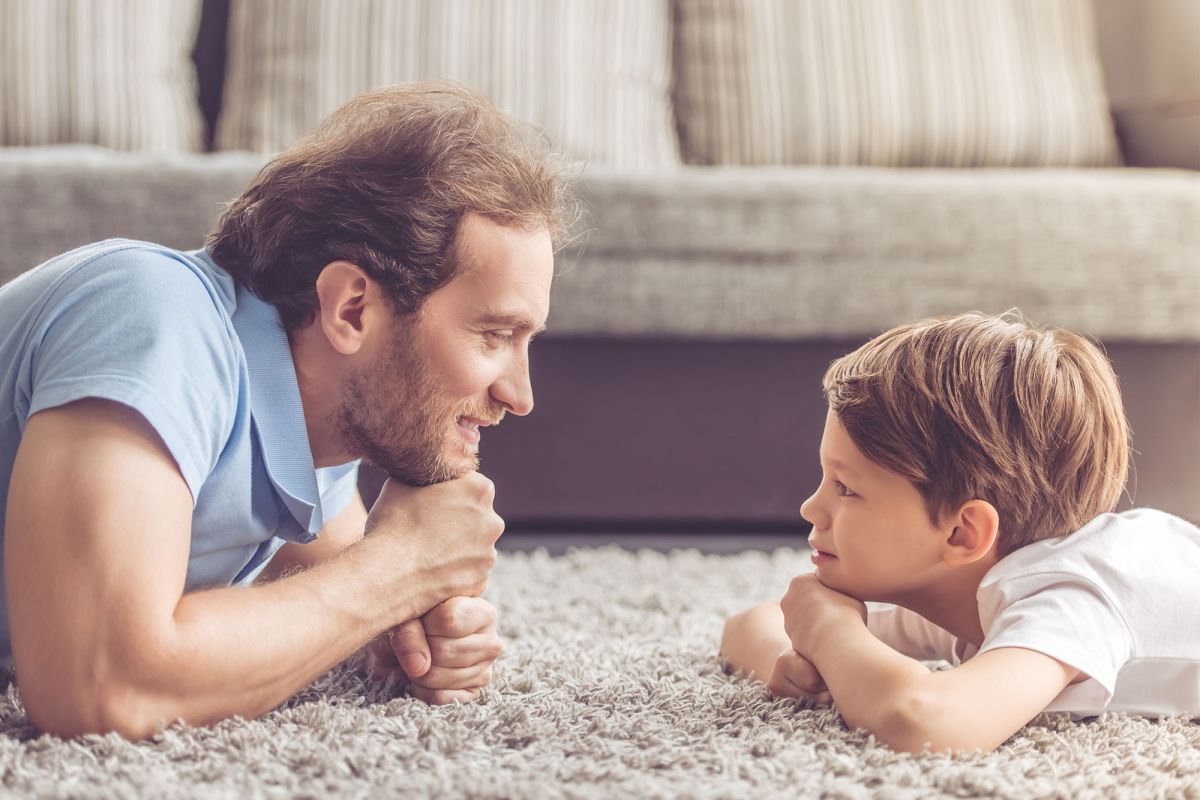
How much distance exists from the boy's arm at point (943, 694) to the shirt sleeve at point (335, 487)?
21.8 inches

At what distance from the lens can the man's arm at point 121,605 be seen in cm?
79

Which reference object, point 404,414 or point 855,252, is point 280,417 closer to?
point 404,414

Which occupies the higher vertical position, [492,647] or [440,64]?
[440,64]

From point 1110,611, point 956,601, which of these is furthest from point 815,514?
point 1110,611

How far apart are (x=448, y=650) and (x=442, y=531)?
0.10 meters

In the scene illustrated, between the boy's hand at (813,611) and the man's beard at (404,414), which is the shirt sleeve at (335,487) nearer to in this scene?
the man's beard at (404,414)

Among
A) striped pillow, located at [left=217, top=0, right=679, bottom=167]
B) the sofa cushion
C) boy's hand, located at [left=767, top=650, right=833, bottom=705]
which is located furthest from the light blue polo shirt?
striped pillow, located at [left=217, top=0, right=679, bottom=167]

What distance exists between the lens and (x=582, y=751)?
0.88 metres

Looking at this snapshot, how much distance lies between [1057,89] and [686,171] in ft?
2.90

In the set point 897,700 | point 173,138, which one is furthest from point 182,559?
point 173,138

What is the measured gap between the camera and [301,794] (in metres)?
0.76

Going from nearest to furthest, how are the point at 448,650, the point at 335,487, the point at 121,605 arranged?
the point at 121,605 < the point at 448,650 < the point at 335,487

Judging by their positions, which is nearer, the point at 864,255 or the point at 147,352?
the point at 147,352

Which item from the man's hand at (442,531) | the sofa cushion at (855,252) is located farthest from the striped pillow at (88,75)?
the man's hand at (442,531)
